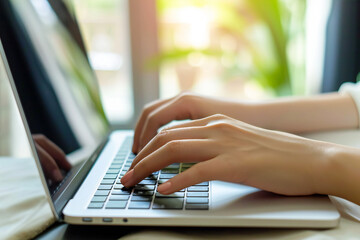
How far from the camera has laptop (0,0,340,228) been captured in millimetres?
422

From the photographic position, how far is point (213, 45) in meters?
2.10

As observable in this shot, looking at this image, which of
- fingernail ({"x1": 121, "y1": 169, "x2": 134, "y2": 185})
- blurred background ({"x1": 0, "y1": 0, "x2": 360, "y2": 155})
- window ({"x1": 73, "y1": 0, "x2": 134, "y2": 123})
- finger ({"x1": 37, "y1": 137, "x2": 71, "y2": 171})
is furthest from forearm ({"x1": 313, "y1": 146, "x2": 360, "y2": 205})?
window ({"x1": 73, "y1": 0, "x2": 134, "y2": 123})

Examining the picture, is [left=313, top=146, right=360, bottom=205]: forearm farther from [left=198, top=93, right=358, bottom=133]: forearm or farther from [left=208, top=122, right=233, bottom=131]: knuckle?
[left=198, top=93, right=358, bottom=133]: forearm

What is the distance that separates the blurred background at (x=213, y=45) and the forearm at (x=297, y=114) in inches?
29.7

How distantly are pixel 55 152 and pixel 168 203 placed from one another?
198 mm

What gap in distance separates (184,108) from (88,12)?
154 centimetres

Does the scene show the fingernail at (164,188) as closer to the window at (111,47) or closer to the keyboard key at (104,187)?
the keyboard key at (104,187)

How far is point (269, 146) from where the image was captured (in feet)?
1.61

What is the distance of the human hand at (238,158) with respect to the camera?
1.53ft

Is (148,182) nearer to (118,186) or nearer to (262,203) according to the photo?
(118,186)

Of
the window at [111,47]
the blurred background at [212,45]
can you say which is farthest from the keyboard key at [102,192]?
the window at [111,47]

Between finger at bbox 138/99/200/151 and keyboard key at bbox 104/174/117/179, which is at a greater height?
finger at bbox 138/99/200/151

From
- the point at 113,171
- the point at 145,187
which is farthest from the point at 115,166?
the point at 145,187

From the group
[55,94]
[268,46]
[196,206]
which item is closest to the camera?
[196,206]
